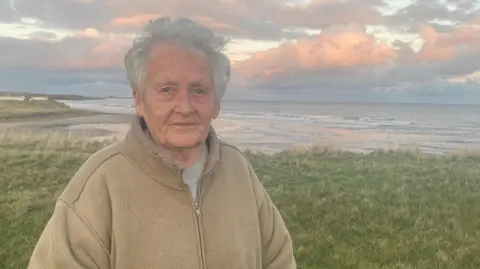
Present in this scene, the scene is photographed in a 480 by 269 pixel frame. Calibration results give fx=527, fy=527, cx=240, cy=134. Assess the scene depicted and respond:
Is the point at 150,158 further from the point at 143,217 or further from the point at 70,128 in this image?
the point at 70,128

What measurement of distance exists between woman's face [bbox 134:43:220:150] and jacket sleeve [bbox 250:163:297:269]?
0.39 metres

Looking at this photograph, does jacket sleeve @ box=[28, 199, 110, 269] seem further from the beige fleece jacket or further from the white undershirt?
the white undershirt

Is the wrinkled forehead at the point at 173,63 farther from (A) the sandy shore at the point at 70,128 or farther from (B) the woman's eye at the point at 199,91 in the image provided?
(A) the sandy shore at the point at 70,128

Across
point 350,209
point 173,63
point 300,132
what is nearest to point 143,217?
point 173,63

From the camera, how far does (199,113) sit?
1.84 meters

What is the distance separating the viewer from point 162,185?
1798 millimetres

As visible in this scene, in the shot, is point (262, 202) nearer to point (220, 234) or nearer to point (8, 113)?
point (220, 234)

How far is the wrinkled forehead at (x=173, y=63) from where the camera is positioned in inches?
71.0

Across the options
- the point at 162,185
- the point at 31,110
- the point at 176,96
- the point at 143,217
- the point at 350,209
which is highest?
the point at 176,96

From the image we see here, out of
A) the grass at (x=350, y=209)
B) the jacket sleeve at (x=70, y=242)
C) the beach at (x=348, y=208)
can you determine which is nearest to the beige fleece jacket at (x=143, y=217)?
the jacket sleeve at (x=70, y=242)

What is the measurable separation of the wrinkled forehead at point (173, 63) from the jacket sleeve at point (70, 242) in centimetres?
54

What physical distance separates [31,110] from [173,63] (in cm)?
4643

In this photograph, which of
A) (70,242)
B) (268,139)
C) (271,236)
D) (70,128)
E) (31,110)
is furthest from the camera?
(31,110)

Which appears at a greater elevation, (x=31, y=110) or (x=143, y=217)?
(x=143, y=217)
